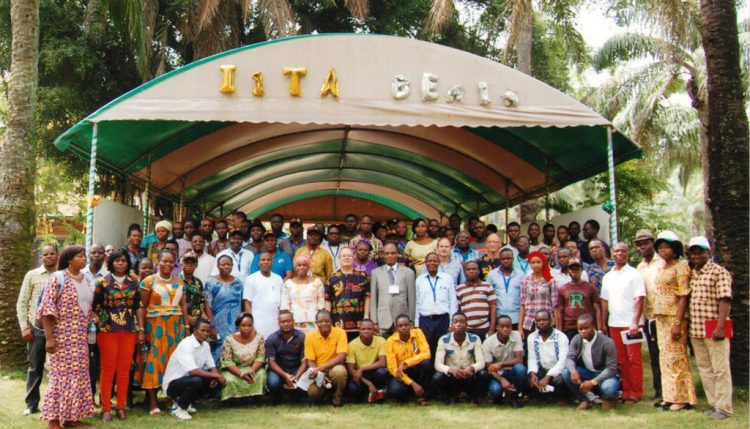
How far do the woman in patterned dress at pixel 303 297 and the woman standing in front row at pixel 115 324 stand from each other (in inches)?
73.4

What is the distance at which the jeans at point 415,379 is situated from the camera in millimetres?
7992

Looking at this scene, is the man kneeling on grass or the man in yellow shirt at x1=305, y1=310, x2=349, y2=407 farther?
the man in yellow shirt at x1=305, y1=310, x2=349, y2=407

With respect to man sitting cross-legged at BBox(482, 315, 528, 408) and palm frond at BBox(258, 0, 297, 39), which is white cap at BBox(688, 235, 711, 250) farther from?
palm frond at BBox(258, 0, 297, 39)

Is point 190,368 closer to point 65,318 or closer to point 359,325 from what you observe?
point 65,318

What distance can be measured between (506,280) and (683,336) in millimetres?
2088

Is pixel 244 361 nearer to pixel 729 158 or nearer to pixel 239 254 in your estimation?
pixel 239 254

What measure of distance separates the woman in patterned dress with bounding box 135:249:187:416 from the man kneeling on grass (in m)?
4.39

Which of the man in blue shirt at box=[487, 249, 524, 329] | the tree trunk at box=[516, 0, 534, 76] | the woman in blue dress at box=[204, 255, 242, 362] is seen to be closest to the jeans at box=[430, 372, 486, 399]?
the man in blue shirt at box=[487, 249, 524, 329]

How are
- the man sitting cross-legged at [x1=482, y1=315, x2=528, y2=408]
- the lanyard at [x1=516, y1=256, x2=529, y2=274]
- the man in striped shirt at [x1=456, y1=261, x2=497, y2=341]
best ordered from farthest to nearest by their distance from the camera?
1. the lanyard at [x1=516, y1=256, x2=529, y2=274]
2. the man in striped shirt at [x1=456, y1=261, x2=497, y2=341]
3. the man sitting cross-legged at [x1=482, y1=315, x2=528, y2=408]

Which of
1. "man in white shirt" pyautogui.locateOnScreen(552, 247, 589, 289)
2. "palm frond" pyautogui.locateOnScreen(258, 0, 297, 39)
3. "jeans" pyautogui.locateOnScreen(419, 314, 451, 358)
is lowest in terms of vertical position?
"jeans" pyautogui.locateOnScreen(419, 314, 451, 358)

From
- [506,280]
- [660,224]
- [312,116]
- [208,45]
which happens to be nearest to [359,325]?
[506,280]

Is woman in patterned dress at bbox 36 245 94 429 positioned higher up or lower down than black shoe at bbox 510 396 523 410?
higher up

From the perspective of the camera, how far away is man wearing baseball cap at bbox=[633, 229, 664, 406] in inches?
314

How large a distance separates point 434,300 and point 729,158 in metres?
4.07
